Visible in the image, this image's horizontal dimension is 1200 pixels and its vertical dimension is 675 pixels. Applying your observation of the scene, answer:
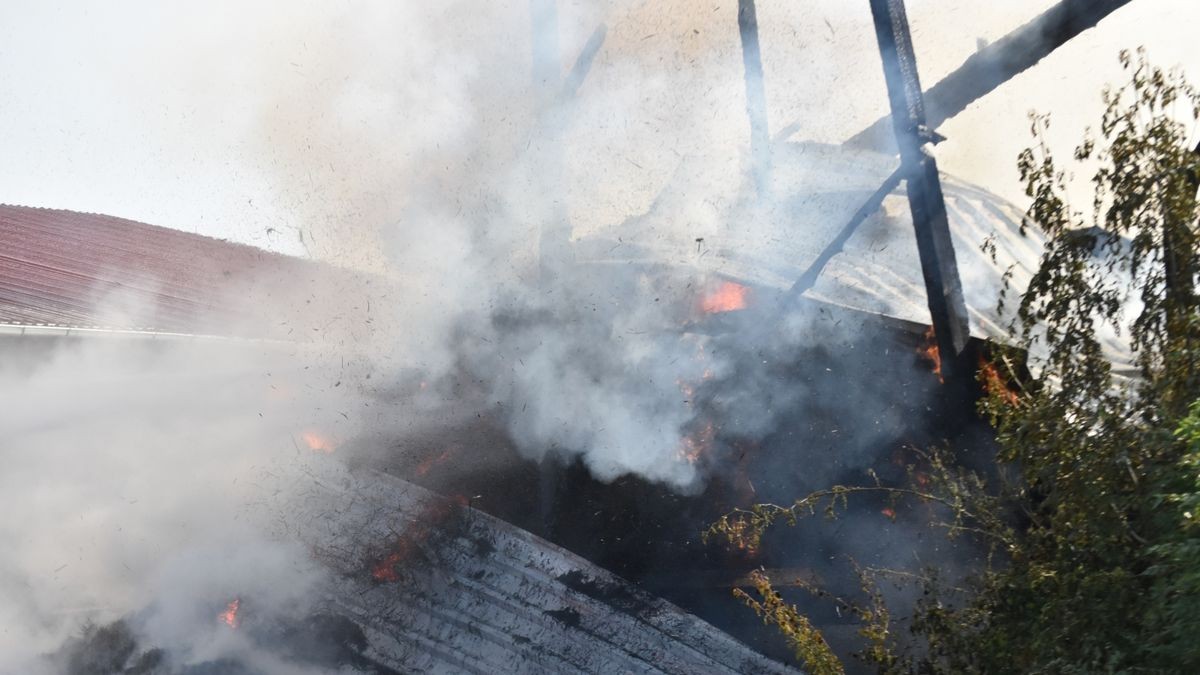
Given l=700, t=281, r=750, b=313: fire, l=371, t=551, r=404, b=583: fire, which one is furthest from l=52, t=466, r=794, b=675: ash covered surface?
l=700, t=281, r=750, b=313: fire

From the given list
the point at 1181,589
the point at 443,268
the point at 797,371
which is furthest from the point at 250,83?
the point at 1181,589

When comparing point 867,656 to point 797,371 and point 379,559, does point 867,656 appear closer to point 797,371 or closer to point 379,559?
point 797,371

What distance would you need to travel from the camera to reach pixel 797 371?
743 centimetres

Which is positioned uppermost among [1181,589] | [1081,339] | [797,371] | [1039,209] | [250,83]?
[250,83]

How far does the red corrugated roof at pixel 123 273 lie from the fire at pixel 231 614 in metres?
2.14

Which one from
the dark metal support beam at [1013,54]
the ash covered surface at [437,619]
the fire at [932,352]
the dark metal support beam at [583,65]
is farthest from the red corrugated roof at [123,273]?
the dark metal support beam at [1013,54]

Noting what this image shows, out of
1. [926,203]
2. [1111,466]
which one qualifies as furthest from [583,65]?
[1111,466]

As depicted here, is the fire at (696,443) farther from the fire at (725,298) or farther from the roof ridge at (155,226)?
the roof ridge at (155,226)

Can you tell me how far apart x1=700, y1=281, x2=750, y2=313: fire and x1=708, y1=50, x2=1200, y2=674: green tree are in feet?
10.4

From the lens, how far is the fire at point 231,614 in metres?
6.71

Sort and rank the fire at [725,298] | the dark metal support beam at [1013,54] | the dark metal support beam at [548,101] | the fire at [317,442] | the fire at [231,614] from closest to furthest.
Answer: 1. the fire at [231,614]
2. the fire at [317,442]
3. the fire at [725,298]
4. the dark metal support beam at [1013,54]
5. the dark metal support beam at [548,101]

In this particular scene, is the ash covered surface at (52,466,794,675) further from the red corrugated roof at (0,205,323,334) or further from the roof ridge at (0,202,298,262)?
the roof ridge at (0,202,298,262)

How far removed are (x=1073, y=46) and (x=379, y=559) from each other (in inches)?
462

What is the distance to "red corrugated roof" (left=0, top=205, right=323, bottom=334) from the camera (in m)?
6.87
